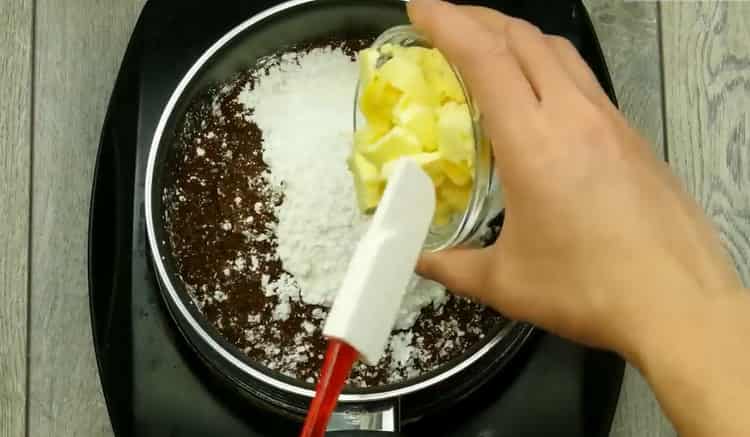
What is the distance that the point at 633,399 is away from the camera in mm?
597

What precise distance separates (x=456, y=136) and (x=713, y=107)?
0.29 meters

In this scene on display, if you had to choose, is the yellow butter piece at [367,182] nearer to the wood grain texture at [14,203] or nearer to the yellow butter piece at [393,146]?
the yellow butter piece at [393,146]

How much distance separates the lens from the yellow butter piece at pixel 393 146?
0.44m

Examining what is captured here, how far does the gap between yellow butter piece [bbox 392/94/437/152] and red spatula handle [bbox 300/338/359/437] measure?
0.41 feet

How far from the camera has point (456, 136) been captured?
429mm

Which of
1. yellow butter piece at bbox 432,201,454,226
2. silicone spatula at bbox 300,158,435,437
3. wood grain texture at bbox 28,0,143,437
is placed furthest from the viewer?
wood grain texture at bbox 28,0,143,437

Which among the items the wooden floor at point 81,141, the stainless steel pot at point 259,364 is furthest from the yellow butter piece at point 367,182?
the wooden floor at point 81,141

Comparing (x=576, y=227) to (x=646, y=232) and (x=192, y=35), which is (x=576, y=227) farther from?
(x=192, y=35)

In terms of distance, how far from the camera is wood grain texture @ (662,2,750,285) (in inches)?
24.4

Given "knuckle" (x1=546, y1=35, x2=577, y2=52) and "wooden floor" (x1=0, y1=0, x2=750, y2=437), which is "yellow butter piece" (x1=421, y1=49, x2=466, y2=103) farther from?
"wooden floor" (x1=0, y1=0, x2=750, y2=437)

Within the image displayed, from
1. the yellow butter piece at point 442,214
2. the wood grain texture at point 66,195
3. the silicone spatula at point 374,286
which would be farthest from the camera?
the wood grain texture at point 66,195

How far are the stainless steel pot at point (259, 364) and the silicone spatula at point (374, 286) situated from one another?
4.7 inches

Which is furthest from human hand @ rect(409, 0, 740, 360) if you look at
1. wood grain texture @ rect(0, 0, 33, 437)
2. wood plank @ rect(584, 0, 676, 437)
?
wood grain texture @ rect(0, 0, 33, 437)

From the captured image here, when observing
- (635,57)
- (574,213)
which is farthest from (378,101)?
(635,57)
